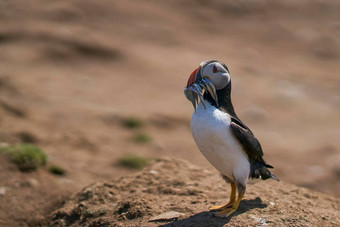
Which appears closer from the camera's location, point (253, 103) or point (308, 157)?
point (308, 157)

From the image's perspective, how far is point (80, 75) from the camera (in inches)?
640

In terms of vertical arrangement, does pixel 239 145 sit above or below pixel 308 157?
below

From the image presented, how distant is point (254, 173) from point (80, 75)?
11.1 meters

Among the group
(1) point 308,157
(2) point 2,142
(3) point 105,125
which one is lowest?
(2) point 2,142

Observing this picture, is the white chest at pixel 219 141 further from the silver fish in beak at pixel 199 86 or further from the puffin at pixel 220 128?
the silver fish in beak at pixel 199 86

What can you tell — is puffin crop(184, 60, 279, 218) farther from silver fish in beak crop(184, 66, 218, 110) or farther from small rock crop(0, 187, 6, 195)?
small rock crop(0, 187, 6, 195)

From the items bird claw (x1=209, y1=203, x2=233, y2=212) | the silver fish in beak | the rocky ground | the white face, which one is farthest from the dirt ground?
the white face

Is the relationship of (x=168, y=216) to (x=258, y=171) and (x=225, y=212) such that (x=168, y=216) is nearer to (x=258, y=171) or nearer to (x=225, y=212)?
(x=225, y=212)

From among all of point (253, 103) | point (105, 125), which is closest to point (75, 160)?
point (105, 125)

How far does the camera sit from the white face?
18.9ft

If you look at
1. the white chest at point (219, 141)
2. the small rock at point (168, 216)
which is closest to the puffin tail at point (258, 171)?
the white chest at point (219, 141)

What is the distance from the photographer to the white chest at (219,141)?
18.4 ft

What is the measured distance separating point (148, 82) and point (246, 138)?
36.2 ft

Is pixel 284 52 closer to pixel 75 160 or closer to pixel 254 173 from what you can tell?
pixel 75 160
